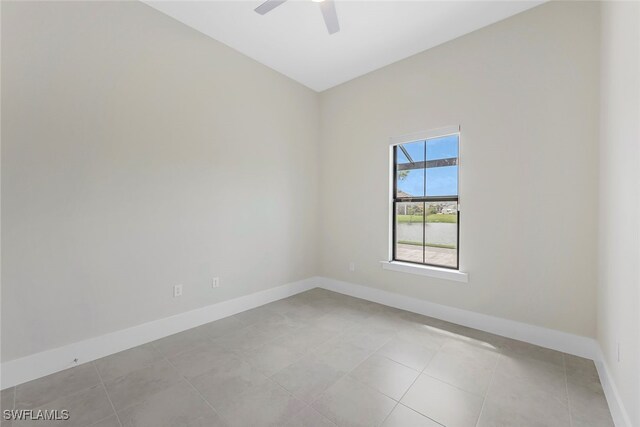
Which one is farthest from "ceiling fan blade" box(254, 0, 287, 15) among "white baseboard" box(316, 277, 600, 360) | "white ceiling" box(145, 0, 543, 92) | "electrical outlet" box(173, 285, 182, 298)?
"white baseboard" box(316, 277, 600, 360)

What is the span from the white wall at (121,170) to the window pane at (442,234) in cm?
209

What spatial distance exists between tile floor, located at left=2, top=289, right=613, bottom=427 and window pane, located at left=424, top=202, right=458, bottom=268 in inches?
31.1

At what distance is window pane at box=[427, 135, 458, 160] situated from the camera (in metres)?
2.92

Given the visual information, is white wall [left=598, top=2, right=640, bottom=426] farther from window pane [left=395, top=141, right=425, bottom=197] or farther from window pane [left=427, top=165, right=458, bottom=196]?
window pane [left=395, top=141, right=425, bottom=197]

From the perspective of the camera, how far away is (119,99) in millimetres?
2254

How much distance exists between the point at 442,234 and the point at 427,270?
0.46m

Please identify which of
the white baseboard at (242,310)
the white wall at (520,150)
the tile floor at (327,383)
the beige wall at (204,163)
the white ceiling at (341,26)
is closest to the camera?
the tile floor at (327,383)

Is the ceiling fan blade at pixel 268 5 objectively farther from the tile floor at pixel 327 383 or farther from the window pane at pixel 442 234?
the tile floor at pixel 327 383

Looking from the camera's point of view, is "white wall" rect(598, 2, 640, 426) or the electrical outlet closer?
"white wall" rect(598, 2, 640, 426)

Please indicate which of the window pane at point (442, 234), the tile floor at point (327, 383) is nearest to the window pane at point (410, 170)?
the window pane at point (442, 234)

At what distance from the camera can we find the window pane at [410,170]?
125 inches

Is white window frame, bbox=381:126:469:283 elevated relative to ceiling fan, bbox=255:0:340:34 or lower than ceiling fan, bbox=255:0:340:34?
lower

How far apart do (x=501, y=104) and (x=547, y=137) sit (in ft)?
1.72

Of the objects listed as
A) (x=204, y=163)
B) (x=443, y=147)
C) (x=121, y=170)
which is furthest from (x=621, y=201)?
(x=121, y=170)
